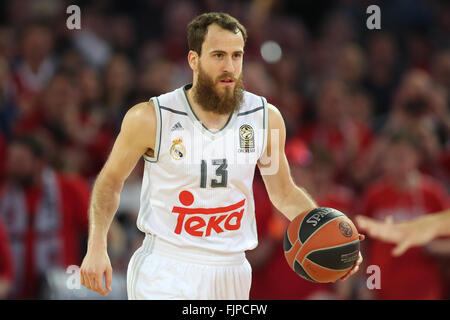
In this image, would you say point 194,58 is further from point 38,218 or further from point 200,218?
point 38,218

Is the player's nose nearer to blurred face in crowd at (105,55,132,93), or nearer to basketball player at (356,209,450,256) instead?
basketball player at (356,209,450,256)

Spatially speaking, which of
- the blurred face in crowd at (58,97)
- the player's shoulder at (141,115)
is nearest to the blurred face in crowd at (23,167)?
the blurred face in crowd at (58,97)

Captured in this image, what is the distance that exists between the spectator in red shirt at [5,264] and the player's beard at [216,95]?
2.82 m

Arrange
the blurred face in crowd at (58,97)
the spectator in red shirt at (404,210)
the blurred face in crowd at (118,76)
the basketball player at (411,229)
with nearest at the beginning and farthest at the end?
the basketball player at (411,229) < the spectator in red shirt at (404,210) < the blurred face in crowd at (58,97) < the blurred face in crowd at (118,76)

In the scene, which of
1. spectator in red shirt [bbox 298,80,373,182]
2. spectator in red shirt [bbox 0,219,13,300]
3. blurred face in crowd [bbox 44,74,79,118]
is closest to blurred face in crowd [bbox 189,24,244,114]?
spectator in red shirt [bbox 0,219,13,300]

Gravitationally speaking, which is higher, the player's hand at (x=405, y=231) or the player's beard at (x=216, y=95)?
the player's beard at (x=216, y=95)

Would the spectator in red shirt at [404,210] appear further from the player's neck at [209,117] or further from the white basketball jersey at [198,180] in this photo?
the player's neck at [209,117]

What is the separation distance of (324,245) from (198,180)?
2.71 ft

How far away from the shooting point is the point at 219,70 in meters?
4.96

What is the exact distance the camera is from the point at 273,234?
758cm

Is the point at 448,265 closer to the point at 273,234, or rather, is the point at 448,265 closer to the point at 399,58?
the point at 273,234

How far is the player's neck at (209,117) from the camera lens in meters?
5.11

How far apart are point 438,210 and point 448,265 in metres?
0.53

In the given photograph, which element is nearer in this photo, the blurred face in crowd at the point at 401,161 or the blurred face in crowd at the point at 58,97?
the blurred face in crowd at the point at 401,161
